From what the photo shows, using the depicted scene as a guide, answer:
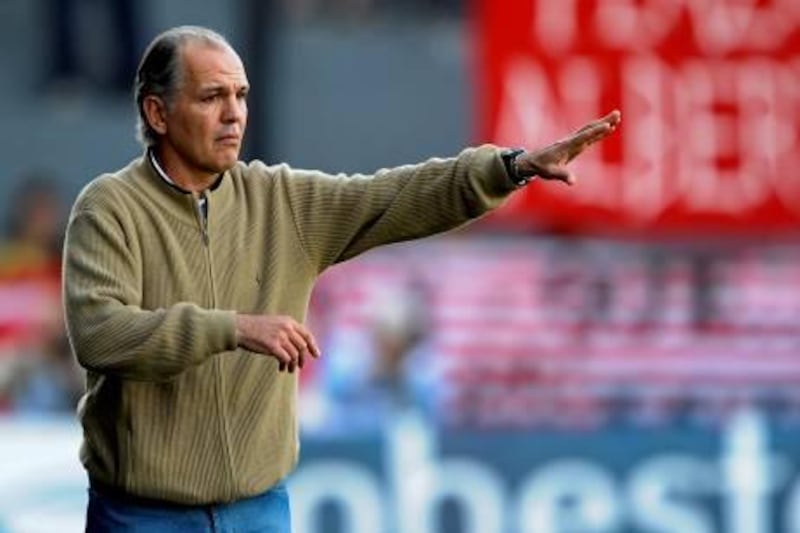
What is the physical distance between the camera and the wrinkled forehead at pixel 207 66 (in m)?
5.41

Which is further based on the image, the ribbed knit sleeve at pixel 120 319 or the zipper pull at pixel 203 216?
the zipper pull at pixel 203 216

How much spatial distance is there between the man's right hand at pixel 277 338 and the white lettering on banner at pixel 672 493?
4807 millimetres

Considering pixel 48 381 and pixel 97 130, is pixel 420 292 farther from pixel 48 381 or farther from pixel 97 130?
pixel 97 130

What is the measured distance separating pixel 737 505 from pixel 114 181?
480 centimetres

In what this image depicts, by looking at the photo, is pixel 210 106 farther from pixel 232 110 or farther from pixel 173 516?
pixel 173 516

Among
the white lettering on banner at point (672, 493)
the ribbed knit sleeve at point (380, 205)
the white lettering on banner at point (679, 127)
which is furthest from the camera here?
the white lettering on banner at point (679, 127)

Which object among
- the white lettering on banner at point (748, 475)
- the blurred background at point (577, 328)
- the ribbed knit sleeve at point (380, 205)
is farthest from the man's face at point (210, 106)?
the white lettering on banner at point (748, 475)

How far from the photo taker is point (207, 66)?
17.7 feet

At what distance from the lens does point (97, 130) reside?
12.2 metres

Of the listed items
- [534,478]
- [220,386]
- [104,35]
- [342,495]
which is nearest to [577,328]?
[534,478]

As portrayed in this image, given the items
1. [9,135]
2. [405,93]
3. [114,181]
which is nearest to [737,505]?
[405,93]

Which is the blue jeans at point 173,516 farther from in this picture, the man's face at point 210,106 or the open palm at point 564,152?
the open palm at point 564,152

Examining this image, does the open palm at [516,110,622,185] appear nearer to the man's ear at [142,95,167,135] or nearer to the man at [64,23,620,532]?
the man at [64,23,620,532]

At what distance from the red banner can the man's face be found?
15.7ft
